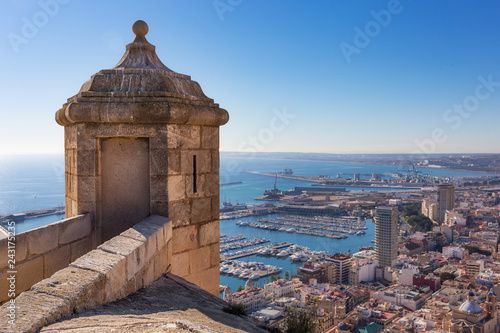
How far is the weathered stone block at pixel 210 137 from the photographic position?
101 inches

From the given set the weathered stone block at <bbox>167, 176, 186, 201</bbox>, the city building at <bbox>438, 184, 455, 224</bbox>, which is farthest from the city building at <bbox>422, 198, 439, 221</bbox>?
the weathered stone block at <bbox>167, 176, 186, 201</bbox>

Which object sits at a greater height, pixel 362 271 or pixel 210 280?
pixel 210 280

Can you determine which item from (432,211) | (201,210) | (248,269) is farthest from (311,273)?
(432,211)

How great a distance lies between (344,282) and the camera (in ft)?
98.7

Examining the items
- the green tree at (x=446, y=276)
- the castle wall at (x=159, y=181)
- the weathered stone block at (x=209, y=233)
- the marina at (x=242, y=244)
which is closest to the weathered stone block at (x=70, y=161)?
the castle wall at (x=159, y=181)

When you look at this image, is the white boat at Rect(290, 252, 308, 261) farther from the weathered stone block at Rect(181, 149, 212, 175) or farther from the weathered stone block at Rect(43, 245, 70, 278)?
the weathered stone block at Rect(43, 245, 70, 278)

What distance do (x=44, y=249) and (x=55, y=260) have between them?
0.11 meters

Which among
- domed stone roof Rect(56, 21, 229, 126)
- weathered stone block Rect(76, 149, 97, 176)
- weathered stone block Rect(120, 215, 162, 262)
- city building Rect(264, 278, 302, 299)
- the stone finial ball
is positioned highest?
the stone finial ball

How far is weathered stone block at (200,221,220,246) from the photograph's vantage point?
2584mm

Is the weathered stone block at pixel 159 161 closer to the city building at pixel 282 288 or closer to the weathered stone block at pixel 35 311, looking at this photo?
the weathered stone block at pixel 35 311

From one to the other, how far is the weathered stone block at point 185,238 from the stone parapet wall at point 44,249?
20.7 inches

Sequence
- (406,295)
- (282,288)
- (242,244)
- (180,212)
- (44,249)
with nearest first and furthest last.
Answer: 1. (44,249)
2. (180,212)
3. (282,288)
4. (406,295)
5. (242,244)

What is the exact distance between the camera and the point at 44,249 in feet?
6.98

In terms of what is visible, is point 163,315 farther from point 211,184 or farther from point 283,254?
point 283,254
